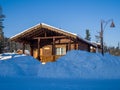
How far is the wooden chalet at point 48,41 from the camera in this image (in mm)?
26156

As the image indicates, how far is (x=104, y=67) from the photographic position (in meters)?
17.2

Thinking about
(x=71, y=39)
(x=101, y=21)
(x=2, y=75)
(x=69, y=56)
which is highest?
(x=101, y=21)

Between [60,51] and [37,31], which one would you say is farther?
[60,51]

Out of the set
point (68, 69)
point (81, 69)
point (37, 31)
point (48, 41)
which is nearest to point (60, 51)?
point (48, 41)

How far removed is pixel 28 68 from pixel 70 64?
11.3 feet

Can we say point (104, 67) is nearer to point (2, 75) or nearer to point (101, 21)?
point (2, 75)

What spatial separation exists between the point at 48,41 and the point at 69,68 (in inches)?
494

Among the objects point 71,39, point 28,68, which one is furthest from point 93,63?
point 71,39

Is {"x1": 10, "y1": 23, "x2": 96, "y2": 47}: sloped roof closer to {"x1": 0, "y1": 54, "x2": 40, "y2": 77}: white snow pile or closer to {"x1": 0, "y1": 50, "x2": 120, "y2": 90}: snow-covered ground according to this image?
{"x1": 0, "y1": 50, "x2": 120, "y2": 90}: snow-covered ground

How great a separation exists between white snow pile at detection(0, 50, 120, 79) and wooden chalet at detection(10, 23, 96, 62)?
22.8 ft

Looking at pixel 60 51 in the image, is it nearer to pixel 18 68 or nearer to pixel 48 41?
pixel 48 41

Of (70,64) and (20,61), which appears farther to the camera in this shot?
(20,61)

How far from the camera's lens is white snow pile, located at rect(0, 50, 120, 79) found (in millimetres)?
16234

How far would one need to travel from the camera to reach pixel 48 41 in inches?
1141
